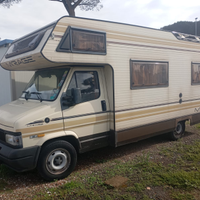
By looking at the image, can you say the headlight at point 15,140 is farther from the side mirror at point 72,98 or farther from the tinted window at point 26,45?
the tinted window at point 26,45

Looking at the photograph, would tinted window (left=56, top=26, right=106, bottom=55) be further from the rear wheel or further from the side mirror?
the rear wheel

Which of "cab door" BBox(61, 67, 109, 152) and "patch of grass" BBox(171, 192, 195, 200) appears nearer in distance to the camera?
"patch of grass" BBox(171, 192, 195, 200)

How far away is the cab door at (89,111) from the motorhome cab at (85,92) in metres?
0.02

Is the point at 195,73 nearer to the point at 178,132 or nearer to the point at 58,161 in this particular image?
the point at 178,132

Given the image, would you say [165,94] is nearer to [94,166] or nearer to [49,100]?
[94,166]

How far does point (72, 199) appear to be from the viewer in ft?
11.6

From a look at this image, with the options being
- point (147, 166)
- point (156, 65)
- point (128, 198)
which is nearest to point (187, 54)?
point (156, 65)

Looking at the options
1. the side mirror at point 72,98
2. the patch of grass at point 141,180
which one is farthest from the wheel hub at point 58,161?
the side mirror at point 72,98

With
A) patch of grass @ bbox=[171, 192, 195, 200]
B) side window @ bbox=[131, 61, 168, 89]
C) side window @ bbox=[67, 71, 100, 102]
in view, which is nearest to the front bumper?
side window @ bbox=[67, 71, 100, 102]

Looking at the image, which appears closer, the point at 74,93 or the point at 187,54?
the point at 74,93

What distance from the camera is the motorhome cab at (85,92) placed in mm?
3908

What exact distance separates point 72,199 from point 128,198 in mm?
915

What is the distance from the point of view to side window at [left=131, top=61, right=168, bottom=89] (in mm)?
5191

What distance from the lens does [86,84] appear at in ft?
15.0
